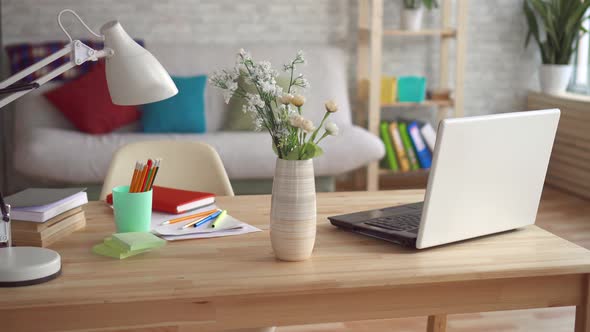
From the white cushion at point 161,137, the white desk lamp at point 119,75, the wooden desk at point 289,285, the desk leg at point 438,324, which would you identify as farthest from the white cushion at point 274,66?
the white desk lamp at point 119,75

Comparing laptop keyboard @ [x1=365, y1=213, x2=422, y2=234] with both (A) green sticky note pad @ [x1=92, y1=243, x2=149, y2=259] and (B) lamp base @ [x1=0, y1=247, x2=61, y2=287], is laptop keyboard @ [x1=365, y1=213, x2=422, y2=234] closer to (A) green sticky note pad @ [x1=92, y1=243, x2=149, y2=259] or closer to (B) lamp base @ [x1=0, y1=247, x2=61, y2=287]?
(A) green sticky note pad @ [x1=92, y1=243, x2=149, y2=259]

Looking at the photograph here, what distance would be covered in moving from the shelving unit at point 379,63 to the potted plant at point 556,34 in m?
0.54

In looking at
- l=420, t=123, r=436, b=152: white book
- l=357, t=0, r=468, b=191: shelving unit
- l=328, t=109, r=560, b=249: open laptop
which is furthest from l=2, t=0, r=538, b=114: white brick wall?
l=328, t=109, r=560, b=249: open laptop

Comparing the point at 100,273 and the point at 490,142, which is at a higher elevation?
the point at 490,142

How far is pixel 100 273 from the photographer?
1.30 meters

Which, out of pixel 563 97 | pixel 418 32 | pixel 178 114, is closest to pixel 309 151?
pixel 178 114

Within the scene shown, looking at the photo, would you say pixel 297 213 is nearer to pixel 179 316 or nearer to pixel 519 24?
pixel 179 316

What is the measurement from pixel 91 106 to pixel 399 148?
6.13ft

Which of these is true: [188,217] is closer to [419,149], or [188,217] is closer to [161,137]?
[161,137]

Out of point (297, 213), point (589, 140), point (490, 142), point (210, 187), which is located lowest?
point (589, 140)

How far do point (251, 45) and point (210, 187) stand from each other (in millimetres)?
2604

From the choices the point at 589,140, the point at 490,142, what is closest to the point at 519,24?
the point at 589,140

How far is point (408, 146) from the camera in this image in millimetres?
4645

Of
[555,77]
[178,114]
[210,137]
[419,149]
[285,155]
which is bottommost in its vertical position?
[419,149]
